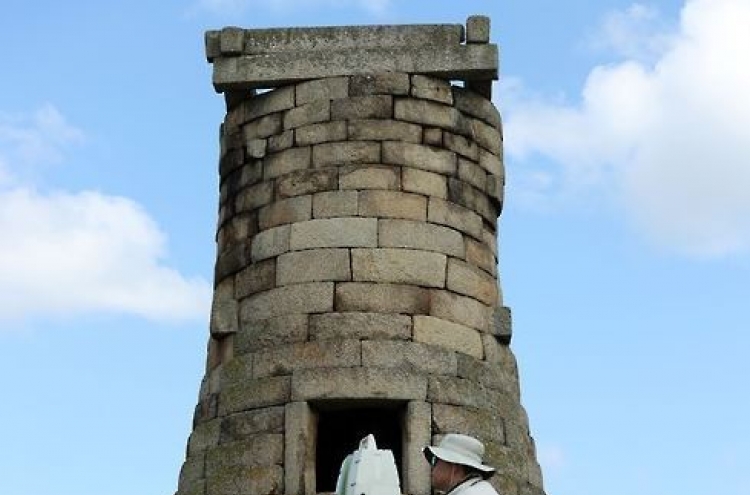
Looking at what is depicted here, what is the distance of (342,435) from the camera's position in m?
12.8

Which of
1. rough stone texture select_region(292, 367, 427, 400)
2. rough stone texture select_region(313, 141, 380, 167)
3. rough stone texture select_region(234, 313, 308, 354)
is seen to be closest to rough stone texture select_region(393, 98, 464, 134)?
rough stone texture select_region(313, 141, 380, 167)

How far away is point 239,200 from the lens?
40.4ft

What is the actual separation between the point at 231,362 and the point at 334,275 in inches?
49.8

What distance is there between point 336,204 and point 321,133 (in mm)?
746

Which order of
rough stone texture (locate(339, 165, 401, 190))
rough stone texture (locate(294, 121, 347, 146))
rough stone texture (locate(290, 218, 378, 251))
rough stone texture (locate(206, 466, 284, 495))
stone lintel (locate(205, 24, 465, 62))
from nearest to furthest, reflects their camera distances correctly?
rough stone texture (locate(206, 466, 284, 495)) → rough stone texture (locate(290, 218, 378, 251)) → rough stone texture (locate(339, 165, 401, 190)) → rough stone texture (locate(294, 121, 347, 146)) → stone lintel (locate(205, 24, 465, 62))

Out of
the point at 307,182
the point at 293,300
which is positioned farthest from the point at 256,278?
the point at 307,182

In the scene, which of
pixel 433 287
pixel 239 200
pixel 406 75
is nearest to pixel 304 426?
pixel 433 287

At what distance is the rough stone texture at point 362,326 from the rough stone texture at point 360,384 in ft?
1.04

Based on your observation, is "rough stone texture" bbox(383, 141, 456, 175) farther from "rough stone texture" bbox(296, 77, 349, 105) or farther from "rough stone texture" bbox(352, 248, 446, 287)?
"rough stone texture" bbox(352, 248, 446, 287)

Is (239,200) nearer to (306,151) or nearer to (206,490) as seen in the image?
(306,151)

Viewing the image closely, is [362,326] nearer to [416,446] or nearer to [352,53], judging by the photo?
[416,446]

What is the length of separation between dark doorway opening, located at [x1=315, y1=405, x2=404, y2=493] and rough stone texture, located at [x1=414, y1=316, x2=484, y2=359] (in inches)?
45.4

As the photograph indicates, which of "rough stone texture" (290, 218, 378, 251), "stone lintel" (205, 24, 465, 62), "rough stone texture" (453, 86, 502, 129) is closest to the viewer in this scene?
"rough stone texture" (290, 218, 378, 251)

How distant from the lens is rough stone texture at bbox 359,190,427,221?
11.5m
